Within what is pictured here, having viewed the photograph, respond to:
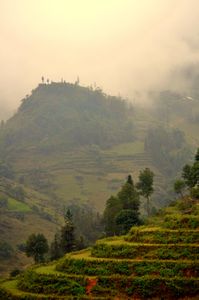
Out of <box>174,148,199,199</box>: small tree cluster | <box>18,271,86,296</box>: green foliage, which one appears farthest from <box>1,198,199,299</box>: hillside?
<box>174,148,199,199</box>: small tree cluster

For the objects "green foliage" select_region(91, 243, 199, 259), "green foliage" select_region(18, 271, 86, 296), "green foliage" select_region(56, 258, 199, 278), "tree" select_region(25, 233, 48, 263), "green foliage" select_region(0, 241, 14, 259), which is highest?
"green foliage" select_region(0, 241, 14, 259)

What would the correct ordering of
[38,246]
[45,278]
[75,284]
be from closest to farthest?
[75,284] → [45,278] → [38,246]

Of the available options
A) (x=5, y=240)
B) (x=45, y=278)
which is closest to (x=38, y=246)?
(x=45, y=278)

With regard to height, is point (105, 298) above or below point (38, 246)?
below

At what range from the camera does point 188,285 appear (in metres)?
52.7

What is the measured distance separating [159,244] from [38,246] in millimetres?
46587

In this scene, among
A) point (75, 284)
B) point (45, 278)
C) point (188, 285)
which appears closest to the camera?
point (188, 285)

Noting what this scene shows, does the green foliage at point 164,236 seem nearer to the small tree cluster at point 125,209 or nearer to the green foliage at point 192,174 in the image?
the small tree cluster at point 125,209

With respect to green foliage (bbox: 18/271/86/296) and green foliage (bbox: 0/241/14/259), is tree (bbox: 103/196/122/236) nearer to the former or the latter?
green foliage (bbox: 18/271/86/296)

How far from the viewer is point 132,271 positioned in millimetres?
56375

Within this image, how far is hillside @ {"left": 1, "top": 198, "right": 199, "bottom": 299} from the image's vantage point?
53.5 metres

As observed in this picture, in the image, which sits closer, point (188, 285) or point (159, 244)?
point (188, 285)

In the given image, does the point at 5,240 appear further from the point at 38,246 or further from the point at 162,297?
the point at 162,297

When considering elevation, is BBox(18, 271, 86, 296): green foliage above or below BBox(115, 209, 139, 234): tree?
below
